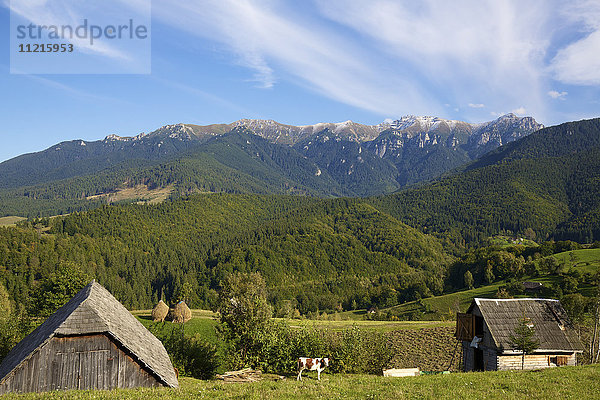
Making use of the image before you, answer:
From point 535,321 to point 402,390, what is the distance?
2702 cm

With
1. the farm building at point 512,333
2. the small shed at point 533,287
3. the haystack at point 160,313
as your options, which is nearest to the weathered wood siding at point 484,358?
the farm building at point 512,333

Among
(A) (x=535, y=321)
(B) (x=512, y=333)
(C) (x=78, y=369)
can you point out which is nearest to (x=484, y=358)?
(B) (x=512, y=333)

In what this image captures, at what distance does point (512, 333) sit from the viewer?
3828 cm

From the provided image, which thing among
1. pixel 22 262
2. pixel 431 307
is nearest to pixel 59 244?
pixel 22 262

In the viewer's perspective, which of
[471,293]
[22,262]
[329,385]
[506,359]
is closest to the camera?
[329,385]

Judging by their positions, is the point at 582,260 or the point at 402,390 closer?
the point at 402,390

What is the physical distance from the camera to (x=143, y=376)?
26.5m

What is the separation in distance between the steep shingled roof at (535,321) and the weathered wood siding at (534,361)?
3.99 feet

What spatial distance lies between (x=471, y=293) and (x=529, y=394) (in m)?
135

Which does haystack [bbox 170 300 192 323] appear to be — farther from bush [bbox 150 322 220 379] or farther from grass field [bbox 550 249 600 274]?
grass field [bbox 550 249 600 274]

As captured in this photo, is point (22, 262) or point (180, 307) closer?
point (180, 307)

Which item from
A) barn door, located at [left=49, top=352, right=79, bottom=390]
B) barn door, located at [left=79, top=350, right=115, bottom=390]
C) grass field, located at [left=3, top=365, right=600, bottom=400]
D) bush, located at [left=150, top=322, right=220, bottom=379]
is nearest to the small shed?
grass field, located at [left=3, top=365, right=600, bottom=400]

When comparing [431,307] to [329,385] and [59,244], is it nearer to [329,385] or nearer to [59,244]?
[329,385]

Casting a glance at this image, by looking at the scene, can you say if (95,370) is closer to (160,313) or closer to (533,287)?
(160,313)
